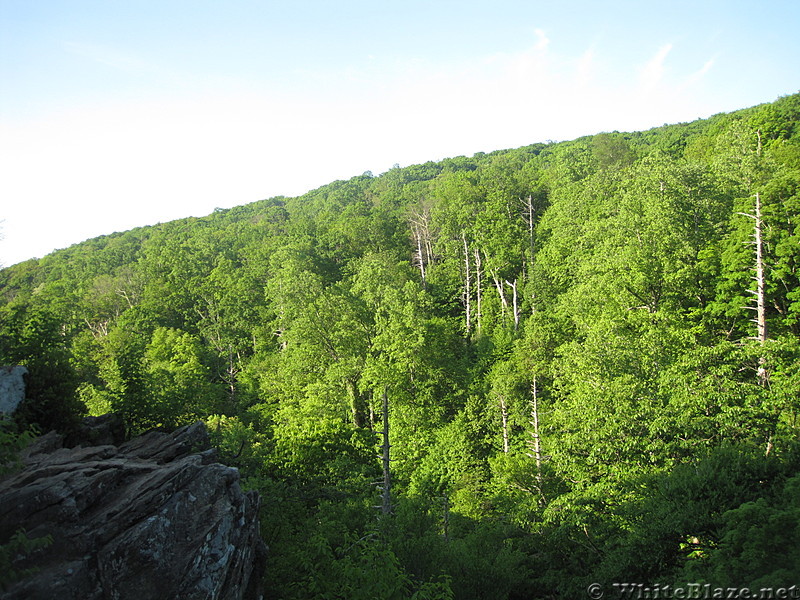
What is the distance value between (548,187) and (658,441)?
39.0m

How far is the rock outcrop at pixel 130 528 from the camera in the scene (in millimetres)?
9016

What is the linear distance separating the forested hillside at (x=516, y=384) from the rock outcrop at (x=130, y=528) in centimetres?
375

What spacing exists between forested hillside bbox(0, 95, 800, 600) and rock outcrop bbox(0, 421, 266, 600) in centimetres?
375

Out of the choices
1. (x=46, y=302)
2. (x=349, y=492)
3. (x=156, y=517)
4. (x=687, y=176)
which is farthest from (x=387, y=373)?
(x=46, y=302)

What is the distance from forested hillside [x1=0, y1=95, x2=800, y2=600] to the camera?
14.0 metres

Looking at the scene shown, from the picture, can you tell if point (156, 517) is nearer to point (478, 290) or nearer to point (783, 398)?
point (783, 398)

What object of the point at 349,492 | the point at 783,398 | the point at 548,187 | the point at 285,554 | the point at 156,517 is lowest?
the point at 349,492

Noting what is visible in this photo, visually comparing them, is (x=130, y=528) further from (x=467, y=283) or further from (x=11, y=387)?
(x=467, y=283)

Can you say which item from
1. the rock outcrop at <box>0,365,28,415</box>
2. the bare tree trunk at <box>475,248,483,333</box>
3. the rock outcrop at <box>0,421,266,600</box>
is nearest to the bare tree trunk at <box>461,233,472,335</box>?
the bare tree trunk at <box>475,248,483,333</box>

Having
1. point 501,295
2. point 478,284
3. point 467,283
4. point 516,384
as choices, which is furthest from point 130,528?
point 467,283

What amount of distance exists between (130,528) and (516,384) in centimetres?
2205

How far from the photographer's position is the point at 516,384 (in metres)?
28.1

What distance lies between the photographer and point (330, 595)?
12766mm

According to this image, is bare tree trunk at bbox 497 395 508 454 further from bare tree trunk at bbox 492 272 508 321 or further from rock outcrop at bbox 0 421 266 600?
rock outcrop at bbox 0 421 266 600
